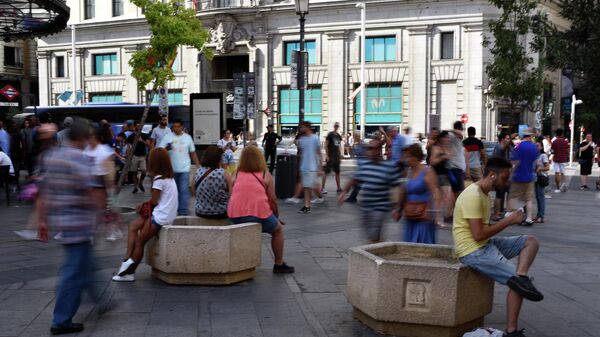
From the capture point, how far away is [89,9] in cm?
4953

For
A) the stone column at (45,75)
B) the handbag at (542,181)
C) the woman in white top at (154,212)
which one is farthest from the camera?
the stone column at (45,75)

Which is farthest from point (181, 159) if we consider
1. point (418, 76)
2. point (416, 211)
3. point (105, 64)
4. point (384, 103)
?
point (105, 64)

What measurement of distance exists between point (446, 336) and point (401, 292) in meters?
0.51

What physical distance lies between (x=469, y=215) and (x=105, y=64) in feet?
155

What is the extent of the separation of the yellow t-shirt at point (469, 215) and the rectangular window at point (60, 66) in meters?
50.2

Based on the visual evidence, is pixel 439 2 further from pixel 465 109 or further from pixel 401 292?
pixel 401 292

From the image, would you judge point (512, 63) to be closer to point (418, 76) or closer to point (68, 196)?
point (418, 76)

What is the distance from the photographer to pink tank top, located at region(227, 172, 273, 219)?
7340 mm

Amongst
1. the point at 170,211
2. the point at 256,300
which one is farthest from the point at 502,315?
the point at 170,211

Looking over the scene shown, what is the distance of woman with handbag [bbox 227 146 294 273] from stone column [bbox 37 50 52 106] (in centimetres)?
Answer: 4789

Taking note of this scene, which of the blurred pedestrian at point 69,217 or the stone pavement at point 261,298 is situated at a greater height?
the blurred pedestrian at point 69,217

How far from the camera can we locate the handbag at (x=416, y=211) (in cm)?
680

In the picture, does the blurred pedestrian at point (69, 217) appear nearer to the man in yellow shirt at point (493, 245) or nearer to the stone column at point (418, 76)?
the man in yellow shirt at point (493, 245)

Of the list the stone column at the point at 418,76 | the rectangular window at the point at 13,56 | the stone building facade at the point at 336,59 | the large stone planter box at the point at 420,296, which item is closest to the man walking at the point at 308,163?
the large stone planter box at the point at 420,296
